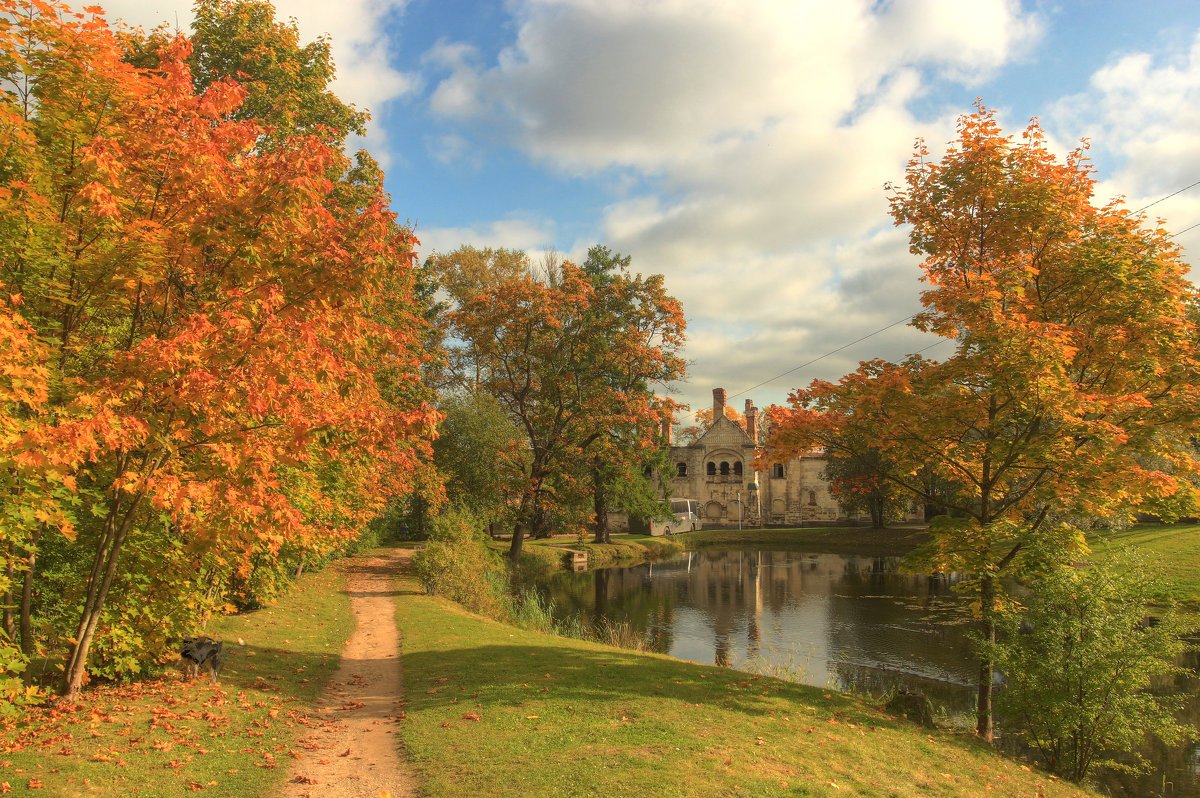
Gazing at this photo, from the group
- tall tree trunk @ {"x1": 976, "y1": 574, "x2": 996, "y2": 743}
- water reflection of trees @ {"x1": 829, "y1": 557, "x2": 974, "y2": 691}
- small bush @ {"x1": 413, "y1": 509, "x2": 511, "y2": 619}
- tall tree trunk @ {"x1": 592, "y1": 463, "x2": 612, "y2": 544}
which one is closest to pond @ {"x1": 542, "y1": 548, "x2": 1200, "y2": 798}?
water reflection of trees @ {"x1": 829, "y1": 557, "x2": 974, "y2": 691}

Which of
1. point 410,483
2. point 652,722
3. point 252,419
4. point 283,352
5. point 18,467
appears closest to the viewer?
point 18,467

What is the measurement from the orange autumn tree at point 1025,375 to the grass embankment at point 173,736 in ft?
27.3

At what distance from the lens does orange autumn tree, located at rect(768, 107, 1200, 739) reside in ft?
31.8

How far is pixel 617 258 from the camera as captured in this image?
35969mm

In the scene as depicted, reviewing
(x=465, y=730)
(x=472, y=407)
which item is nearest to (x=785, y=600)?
(x=472, y=407)

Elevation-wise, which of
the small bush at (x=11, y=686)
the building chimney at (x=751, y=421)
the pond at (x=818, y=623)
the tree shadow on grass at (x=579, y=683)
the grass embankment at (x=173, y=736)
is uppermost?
the building chimney at (x=751, y=421)

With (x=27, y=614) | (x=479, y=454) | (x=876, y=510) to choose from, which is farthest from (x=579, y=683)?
(x=876, y=510)

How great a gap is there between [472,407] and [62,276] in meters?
27.4

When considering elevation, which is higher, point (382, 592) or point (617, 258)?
point (617, 258)

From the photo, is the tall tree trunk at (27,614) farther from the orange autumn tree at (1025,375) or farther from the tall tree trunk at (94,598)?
the orange autumn tree at (1025,375)

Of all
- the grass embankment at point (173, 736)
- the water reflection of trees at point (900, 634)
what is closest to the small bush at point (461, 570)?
the grass embankment at point (173, 736)

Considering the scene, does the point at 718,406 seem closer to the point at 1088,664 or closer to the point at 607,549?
the point at 607,549

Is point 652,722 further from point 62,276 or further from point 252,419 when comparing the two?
point 62,276

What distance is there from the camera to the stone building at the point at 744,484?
59875 mm
